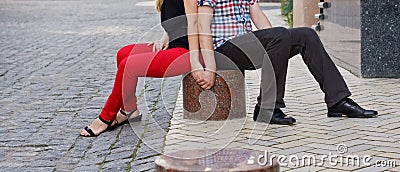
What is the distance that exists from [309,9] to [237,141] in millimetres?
6903

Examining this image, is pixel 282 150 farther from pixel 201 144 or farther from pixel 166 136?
pixel 166 136

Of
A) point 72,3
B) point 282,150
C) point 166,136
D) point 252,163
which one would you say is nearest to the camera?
point 252,163

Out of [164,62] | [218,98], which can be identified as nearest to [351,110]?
[218,98]

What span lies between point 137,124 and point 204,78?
747 mm

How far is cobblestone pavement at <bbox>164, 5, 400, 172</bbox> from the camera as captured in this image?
562cm

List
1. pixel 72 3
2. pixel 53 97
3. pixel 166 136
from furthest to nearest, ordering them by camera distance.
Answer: pixel 72 3
pixel 53 97
pixel 166 136

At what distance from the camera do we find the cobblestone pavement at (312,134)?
562cm

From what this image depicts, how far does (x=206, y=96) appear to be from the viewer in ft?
22.4

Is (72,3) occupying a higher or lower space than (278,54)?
lower

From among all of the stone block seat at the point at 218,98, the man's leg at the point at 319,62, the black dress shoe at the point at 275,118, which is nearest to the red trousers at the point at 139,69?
the stone block seat at the point at 218,98

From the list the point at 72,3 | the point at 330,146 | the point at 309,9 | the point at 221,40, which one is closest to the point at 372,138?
the point at 330,146

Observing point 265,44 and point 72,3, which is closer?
point 265,44

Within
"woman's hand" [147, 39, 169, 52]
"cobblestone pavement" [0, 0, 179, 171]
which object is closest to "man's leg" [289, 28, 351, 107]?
"woman's hand" [147, 39, 169, 52]

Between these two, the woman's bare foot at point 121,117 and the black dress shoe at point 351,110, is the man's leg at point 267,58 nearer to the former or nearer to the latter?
the black dress shoe at point 351,110
